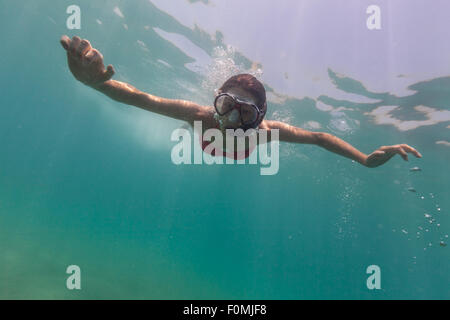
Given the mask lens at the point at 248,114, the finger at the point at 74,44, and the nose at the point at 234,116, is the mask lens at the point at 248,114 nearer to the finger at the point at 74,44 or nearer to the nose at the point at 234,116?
the nose at the point at 234,116

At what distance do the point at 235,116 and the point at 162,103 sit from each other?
1151mm

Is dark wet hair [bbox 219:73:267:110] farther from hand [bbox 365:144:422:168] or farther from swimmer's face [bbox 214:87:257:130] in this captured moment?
hand [bbox 365:144:422:168]

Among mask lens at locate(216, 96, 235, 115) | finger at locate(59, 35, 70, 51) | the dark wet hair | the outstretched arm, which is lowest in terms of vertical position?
the outstretched arm

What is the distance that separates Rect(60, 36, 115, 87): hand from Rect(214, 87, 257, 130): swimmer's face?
1.81 metres

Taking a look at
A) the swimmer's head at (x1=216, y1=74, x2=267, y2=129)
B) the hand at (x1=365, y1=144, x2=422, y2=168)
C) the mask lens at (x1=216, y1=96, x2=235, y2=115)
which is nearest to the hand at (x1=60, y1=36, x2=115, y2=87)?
the mask lens at (x1=216, y1=96, x2=235, y2=115)

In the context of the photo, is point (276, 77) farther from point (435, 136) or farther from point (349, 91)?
point (435, 136)

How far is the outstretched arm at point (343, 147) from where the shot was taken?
3.72 m

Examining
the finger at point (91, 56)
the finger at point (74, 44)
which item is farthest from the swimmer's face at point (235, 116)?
the finger at point (74, 44)

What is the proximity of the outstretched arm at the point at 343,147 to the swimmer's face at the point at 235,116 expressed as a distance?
1032mm

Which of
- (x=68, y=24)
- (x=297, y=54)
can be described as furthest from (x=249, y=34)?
(x=68, y=24)

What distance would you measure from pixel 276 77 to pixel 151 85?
13.9 metres

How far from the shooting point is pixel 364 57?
12.5m

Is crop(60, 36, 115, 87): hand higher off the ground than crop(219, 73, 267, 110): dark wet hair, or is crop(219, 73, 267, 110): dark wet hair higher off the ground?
crop(219, 73, 267, 110): dark wet hair

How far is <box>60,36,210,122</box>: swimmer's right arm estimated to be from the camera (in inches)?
104
